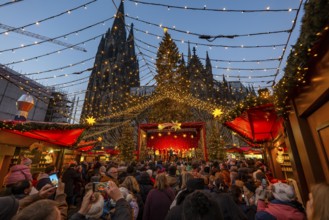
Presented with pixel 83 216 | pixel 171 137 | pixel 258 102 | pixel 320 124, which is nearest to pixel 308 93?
pixel 320 124

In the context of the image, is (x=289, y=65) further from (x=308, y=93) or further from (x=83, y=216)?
(x=83, y=216)

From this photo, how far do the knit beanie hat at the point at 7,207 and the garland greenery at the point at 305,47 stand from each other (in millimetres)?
3987

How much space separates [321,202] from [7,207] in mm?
2759

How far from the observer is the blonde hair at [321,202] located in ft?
4.34

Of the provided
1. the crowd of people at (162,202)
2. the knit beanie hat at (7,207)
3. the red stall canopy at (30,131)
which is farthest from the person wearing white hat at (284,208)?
the red stall canopy at (30,131)

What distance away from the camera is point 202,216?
140 cm

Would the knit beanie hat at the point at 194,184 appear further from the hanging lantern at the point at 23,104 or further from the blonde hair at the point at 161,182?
the hanging lantern at the point at 23,104

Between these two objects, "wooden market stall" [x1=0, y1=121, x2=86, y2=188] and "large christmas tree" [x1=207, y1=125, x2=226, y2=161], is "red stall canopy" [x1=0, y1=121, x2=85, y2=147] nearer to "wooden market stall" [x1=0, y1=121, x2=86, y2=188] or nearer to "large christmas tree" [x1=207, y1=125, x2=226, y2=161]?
"wooden market stall" [x1=0, y1=121, x2=86, y2=188]

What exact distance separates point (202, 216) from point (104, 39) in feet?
221

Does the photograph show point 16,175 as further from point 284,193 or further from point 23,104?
point 23,104

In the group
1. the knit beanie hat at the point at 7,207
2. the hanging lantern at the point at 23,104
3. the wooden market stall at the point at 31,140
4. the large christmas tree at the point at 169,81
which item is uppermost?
the large christmas tree at the point at 169,81

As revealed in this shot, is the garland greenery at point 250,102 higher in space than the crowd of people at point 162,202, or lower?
higher

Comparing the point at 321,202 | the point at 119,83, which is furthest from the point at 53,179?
the point at 119,83

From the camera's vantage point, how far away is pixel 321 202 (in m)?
1.38
